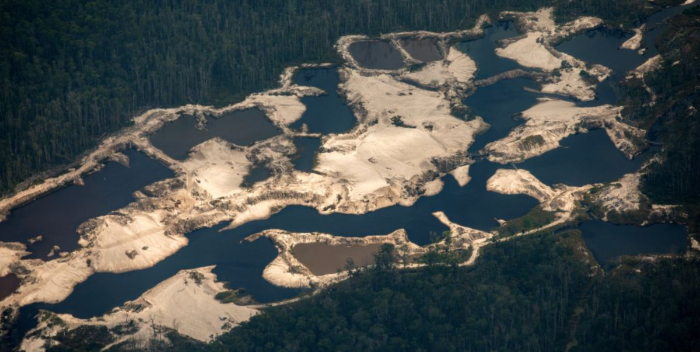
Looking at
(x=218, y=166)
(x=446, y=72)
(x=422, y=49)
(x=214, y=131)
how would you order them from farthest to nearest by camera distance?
(x=422, y=49)
(x=446, y=72)
(x=214, y=131)
(x=218, y=166)

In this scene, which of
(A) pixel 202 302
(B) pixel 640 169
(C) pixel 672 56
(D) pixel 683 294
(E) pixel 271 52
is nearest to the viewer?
(D) pixel 683 294

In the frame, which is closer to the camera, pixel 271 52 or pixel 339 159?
pixel 339 159

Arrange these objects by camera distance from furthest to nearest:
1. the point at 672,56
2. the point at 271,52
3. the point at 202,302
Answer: the point at 271,52
the point at 672,56
the point at 202,302

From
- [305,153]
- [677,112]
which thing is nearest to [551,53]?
[677,112]

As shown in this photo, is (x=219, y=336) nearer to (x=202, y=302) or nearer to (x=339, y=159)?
(x=202, y=302)

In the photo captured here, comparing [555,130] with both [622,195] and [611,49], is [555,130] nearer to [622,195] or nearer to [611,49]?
[622,195]

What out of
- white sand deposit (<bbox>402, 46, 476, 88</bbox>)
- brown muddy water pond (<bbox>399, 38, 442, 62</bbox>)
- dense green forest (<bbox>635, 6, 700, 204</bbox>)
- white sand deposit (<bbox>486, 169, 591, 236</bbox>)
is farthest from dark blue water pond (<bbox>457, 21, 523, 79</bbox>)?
white sand deposit (<bbox>486, 169, 591, 236</bbox>)

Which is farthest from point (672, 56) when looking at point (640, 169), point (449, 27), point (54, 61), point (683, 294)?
point (54, 61)
